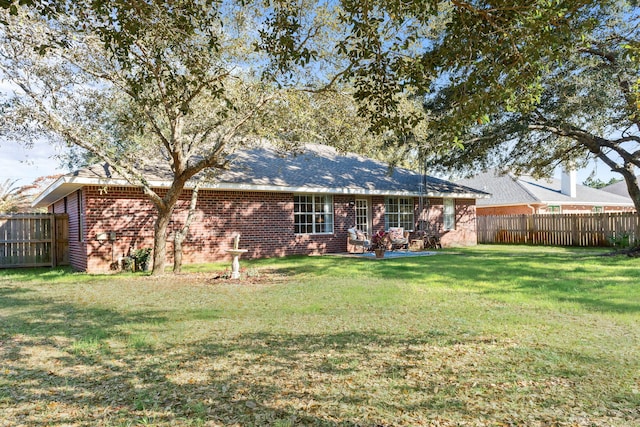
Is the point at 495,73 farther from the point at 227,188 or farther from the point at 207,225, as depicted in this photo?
the point at 207,225

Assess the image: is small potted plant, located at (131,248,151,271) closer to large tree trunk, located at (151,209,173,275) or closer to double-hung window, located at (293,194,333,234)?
large tree trunk, located at (151,209,173,275)

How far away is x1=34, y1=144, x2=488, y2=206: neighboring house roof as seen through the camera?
43.9 feet

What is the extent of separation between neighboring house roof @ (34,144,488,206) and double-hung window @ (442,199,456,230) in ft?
2.30

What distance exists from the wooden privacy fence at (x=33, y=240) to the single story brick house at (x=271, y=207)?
0.53 meters

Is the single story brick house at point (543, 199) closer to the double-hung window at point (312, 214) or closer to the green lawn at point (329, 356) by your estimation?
the double-hung window at point (312, 214)

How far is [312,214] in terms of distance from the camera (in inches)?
687

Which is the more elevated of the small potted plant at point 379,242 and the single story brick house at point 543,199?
the single story brick house at point 543,199

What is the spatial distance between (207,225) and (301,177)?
4415mm

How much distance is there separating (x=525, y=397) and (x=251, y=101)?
9.36m

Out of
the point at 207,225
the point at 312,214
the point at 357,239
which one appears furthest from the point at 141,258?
the point at 357,239

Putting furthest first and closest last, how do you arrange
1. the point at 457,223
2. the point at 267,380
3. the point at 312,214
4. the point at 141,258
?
the point at 457,223, the point at 312,214, the point at 141,258, the point at 267,380

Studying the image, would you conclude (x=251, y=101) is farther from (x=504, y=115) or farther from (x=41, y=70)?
(x=504, y=115)

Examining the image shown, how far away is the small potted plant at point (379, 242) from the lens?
15.0 metres

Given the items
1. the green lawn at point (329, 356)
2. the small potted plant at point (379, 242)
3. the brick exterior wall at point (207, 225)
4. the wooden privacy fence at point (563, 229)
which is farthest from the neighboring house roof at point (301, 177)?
the green lawn at point (329, 356)
